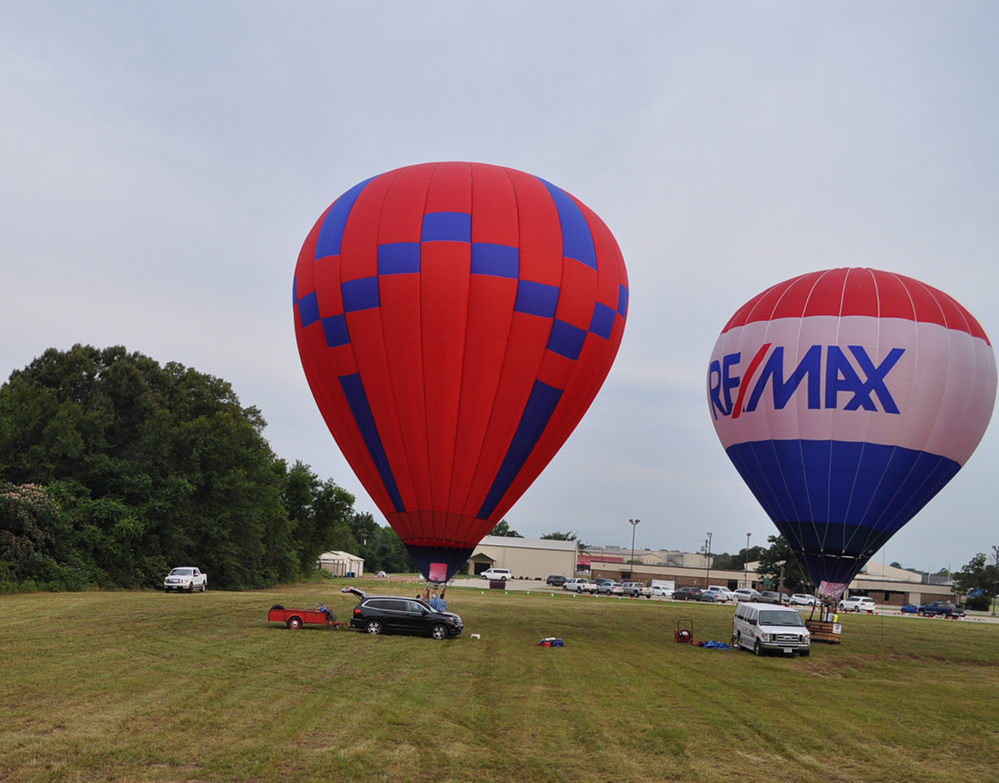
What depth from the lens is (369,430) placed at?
2514 centimetres

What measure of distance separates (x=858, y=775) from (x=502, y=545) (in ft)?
274

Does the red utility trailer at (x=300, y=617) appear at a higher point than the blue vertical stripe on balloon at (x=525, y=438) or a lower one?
lower

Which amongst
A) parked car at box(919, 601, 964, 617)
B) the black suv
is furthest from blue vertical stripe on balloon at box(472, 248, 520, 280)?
parked car at box(919, 601, 964, 617)

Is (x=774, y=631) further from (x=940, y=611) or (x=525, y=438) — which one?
(x=940, y=611)

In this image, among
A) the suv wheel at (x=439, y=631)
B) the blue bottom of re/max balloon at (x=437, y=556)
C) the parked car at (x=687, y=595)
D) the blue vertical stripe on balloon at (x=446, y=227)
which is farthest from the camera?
the parked car at (x=687, y=595)

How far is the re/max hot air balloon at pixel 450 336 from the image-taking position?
79.3ft

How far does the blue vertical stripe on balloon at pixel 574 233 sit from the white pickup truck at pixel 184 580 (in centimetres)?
2860

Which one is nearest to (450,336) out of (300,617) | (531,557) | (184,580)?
(300,617)

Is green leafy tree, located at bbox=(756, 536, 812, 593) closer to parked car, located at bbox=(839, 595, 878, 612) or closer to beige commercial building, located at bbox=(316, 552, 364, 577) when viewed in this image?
parked car, located at bbox=(839, 595, 878, 612)

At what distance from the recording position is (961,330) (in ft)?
101

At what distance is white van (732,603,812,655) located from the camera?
26.2m

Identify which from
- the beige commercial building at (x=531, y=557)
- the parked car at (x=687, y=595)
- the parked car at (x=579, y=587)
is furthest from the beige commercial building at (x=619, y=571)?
the parked car at (x=579, y=587)

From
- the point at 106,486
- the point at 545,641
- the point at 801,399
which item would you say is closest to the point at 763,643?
the point at 545,641

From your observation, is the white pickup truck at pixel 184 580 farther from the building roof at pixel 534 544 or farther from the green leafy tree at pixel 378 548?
the green leafy tree at pixel 378 548
